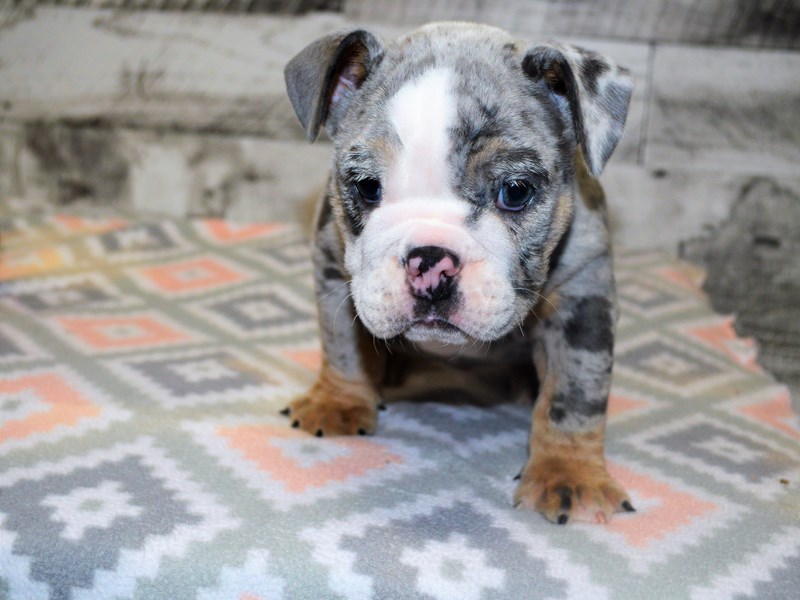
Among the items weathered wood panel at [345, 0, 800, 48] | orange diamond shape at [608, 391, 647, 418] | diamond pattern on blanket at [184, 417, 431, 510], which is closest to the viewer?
diamond pattern on blanket at [184, 417, 431, 510]

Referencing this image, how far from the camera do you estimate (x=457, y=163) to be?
77.0 inches

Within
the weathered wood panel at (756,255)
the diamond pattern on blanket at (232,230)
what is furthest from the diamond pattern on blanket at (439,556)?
the diamond pattern on blanket at (232,230)

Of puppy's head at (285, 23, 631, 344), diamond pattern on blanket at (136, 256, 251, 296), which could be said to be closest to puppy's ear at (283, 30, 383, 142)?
puppy's head at (285, 23, 631, 344)

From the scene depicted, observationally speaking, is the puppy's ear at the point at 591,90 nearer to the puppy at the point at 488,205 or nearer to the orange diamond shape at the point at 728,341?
the puppy at the point at 488,205

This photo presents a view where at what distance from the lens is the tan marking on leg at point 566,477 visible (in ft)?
6.72

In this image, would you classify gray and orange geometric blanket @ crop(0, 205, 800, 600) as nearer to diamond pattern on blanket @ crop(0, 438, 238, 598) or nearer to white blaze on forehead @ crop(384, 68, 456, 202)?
diamond pattern on blanket @ crop(0, 438, 238, 598)

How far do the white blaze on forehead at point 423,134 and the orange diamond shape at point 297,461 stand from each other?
0.65 metres

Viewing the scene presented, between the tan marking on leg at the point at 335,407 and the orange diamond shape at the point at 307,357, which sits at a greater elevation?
the tan marking on leg at the point at 335,407

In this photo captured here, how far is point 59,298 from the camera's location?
3.46 metres

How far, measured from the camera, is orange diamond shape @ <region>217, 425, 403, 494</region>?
7.06ft

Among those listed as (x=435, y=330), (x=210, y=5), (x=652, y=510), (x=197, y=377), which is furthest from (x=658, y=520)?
(x=210, y=5)

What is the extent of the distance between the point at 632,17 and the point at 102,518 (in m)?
3.09

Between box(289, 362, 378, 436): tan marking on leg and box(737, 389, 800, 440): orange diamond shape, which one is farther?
box(737, 389, 800, 440): orange diamond shape

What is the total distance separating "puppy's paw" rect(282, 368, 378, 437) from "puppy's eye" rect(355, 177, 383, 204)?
628 millimetres
